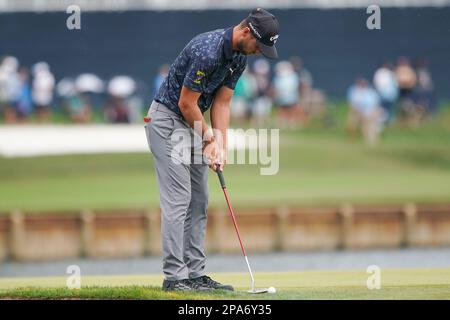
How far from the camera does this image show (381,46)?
31281 mm

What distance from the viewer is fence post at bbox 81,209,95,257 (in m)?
19.7

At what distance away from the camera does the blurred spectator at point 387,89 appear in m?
28.6

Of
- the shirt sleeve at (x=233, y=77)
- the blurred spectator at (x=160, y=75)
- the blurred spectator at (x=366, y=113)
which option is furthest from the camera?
the blurred spectator at (x=160, y=75)

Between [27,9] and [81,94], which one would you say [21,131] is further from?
[27,9]

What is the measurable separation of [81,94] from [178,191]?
2068cm

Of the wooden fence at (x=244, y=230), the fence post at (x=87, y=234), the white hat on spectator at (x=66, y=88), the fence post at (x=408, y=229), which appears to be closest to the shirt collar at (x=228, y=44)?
the wooden fence at (x=244, y=230)

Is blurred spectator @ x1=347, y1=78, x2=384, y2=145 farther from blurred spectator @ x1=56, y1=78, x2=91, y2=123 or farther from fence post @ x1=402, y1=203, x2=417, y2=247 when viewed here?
fence post @ x1=402, y1=203, x2=417, y2=247

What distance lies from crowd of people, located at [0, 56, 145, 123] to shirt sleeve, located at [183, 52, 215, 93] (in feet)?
64.5

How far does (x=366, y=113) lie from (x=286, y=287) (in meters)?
17.4

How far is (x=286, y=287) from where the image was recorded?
1003 cm

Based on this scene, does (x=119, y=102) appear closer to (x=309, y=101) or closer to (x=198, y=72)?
(x=309, y=101)

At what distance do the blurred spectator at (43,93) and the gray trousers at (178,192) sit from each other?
19839 millimetres

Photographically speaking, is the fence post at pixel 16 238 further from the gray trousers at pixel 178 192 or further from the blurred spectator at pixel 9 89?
the gray trousers at pixel 178 192

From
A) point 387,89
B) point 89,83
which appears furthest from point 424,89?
point 89,83
